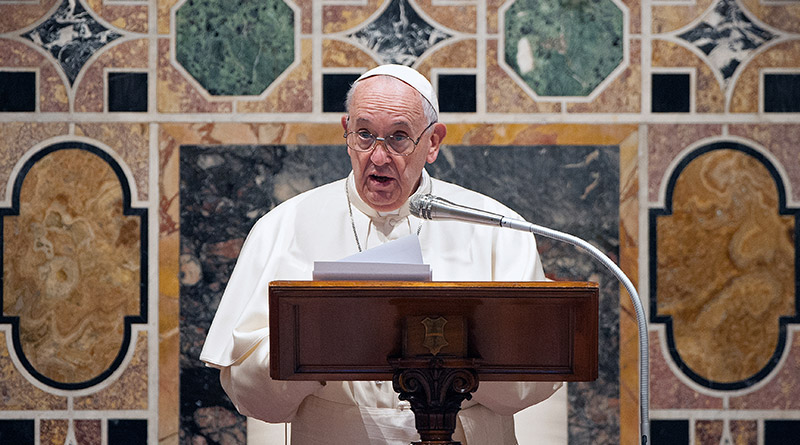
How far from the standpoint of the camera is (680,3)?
4949mm

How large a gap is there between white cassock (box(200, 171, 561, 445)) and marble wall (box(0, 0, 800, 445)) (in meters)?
1.07

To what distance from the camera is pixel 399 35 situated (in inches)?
194

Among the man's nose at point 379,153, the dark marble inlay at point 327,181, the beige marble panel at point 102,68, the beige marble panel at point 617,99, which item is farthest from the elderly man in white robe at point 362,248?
the beige marble panel at point 102,68

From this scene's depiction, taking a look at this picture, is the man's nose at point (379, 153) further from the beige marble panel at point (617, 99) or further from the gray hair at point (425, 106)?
the beige marble panel at point (617, 99)

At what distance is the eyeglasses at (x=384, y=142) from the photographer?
3457 millimetres

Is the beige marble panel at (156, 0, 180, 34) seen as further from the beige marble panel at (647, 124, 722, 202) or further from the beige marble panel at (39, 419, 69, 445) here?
the beige marble panel at (647, 124, 722, 202)

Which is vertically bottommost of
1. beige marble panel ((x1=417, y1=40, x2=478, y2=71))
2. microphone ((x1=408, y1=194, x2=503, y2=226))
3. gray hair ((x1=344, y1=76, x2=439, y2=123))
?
microphone ((x1=408, y1=194, x2=503, y2=226))

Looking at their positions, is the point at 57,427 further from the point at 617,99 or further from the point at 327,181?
the point at 617,99

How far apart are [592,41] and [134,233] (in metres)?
2.29

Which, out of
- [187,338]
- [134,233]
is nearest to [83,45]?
[134,233]

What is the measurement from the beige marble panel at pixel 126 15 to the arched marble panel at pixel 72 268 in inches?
22.9

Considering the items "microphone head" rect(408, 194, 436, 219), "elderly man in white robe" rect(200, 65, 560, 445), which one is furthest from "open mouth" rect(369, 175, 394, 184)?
"microphone head" rect(408, 194, 436, 219)

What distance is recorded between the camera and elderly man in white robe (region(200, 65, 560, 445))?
3238 millimetres

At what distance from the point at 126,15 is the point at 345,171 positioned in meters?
1.24
